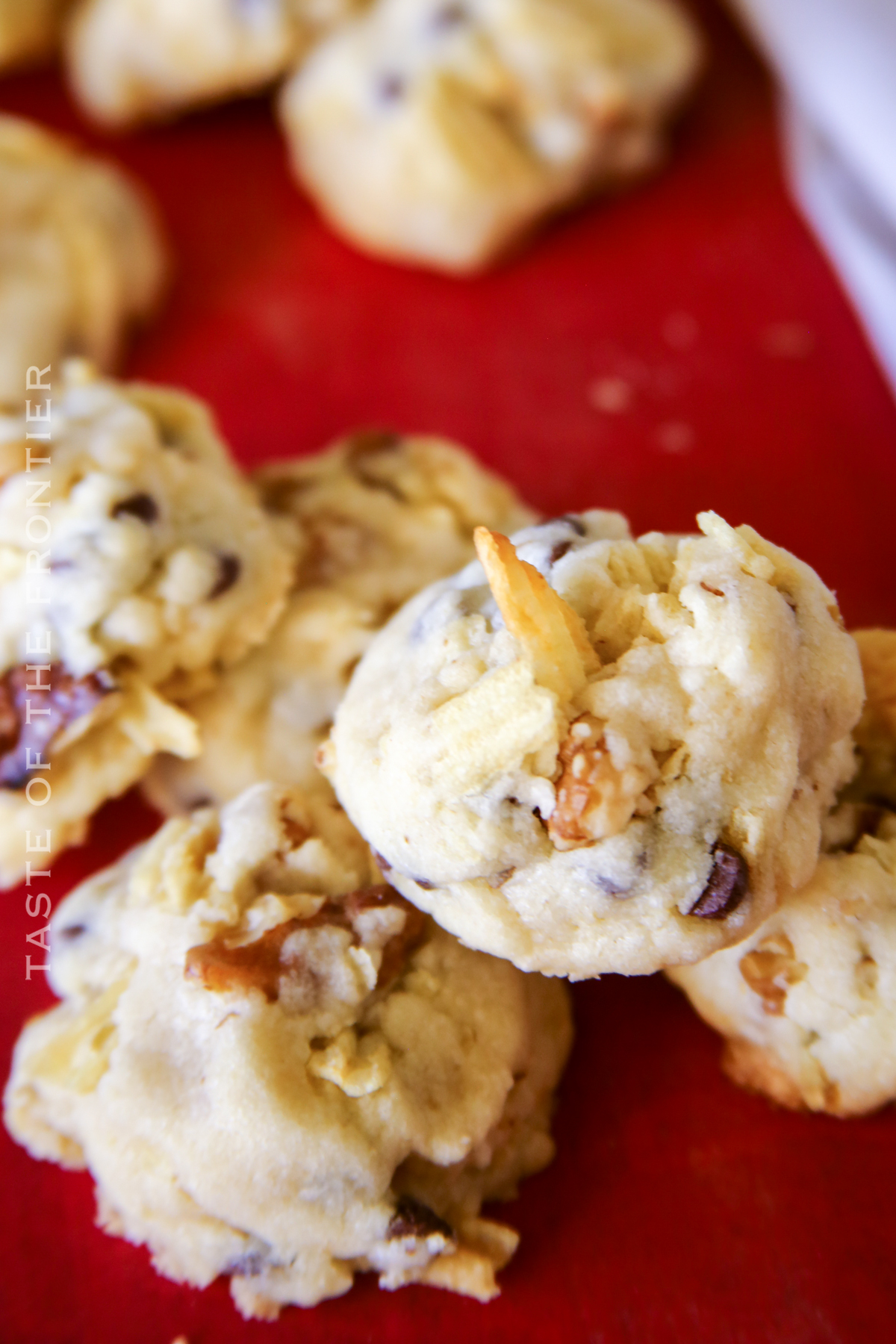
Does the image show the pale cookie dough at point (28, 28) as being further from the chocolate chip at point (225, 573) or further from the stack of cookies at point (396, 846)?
the chocolate chip at point (225, 573)

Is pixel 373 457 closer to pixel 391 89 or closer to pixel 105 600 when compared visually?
pixel 105 600

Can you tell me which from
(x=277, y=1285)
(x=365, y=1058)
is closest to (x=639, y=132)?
(x=365, y=1058)

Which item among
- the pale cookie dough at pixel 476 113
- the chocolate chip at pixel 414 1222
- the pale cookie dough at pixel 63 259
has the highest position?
the pale cookie dough at pixel 476 113

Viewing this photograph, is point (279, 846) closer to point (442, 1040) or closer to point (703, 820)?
point (442, 1040)

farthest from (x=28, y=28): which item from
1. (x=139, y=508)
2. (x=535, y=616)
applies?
(x=535, y=616)

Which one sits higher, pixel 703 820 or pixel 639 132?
pixel 639 132

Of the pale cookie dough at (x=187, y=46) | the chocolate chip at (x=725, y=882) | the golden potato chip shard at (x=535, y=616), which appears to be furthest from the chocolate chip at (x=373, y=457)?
the pale cookie dough at (x=187, y=46)

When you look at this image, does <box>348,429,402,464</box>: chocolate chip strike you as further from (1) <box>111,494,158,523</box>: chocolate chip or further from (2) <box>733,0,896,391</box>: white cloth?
(2) <box>733,0,896,391</box>: white cloth
